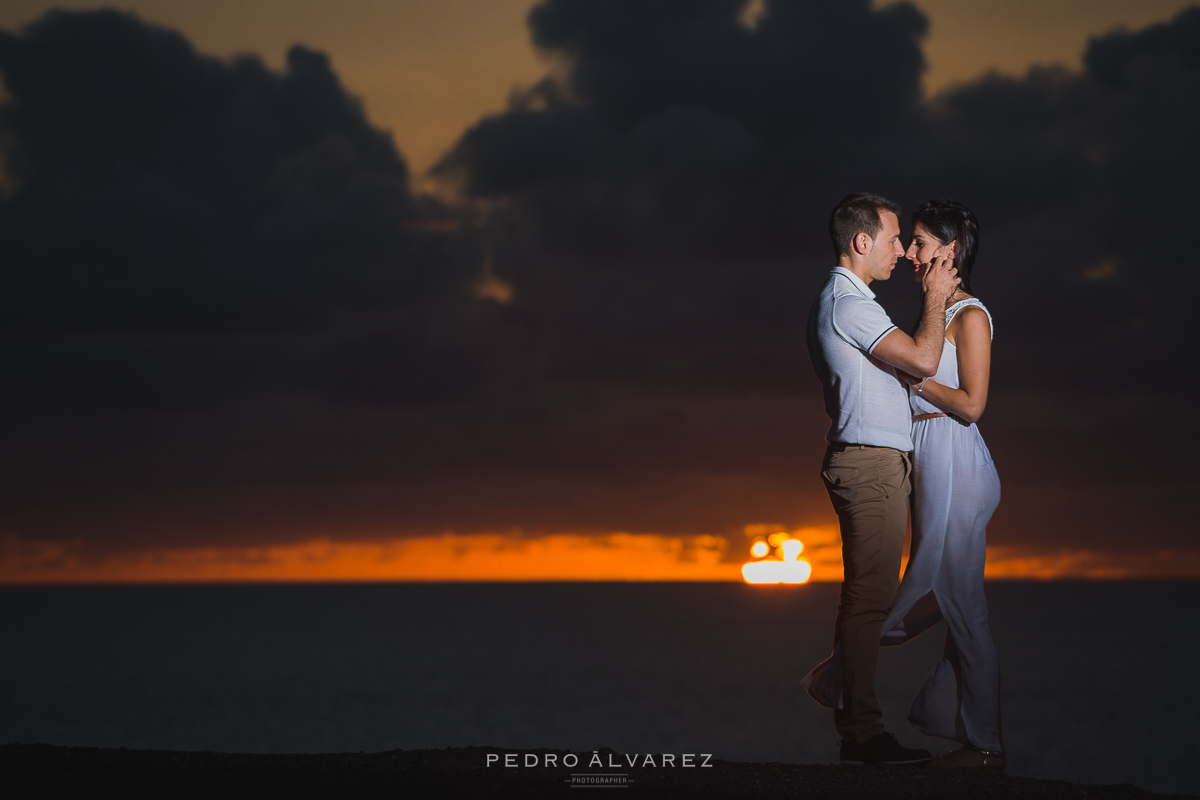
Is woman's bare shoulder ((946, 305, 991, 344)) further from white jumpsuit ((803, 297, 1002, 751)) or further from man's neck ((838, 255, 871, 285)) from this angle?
man's neck ((838, 255, 871, 285))

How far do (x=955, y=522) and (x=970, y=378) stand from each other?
31.0 inches

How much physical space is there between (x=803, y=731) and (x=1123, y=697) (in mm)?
34130

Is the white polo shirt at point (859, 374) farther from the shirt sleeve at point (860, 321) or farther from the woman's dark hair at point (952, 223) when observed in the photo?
the woman's dark hair at point (952, 223)

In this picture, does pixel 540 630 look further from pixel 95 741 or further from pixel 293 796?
pixel 293 796

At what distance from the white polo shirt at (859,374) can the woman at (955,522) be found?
190mm

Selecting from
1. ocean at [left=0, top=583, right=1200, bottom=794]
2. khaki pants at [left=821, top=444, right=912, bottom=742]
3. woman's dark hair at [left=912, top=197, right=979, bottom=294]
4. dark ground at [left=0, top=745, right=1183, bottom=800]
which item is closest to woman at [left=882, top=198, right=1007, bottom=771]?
woman's dark hair at [left=912, top=197, right=979, bottom=294]

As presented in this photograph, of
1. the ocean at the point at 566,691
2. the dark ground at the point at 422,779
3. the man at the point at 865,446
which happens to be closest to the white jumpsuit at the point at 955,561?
the man at the point at 865,446

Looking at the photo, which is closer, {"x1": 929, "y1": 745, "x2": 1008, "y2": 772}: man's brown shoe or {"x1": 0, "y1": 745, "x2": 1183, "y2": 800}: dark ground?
{"x1": 0, "y1": 745, "x2": 1183, "y2": 800}: dark ground

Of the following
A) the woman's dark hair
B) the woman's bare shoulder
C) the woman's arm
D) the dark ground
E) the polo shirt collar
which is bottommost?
the dark ground

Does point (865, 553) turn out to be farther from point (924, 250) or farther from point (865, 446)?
point (924, 250)

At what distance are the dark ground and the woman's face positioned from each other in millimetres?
2596

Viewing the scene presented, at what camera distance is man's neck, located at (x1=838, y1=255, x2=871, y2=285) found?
19.2 feet

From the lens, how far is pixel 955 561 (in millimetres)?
5941

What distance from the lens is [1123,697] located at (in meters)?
83.9
